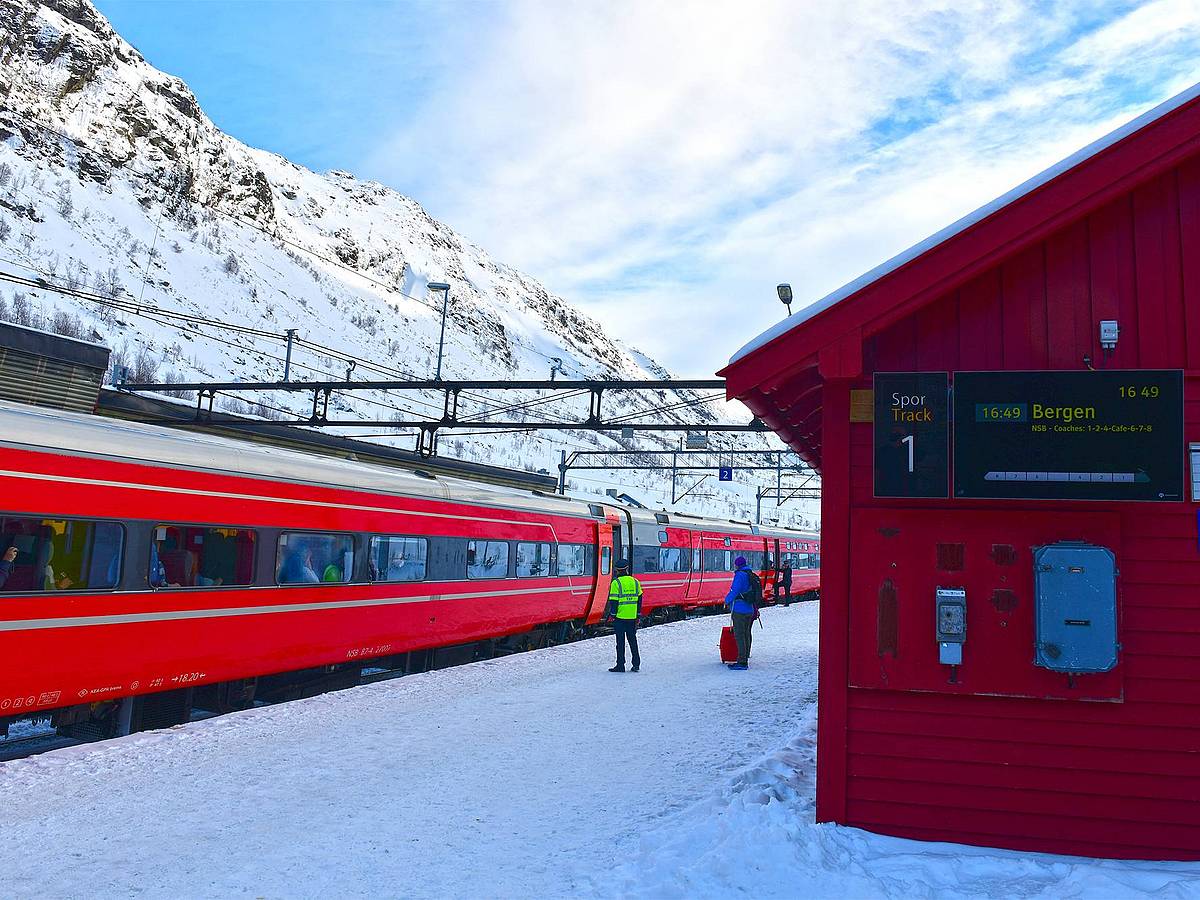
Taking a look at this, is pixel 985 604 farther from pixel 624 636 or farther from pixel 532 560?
pixel 532 560

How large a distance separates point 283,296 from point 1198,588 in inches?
2645

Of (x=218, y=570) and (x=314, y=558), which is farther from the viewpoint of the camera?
(x=314, y=558)

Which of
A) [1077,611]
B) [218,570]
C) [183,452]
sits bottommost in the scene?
[218,570]

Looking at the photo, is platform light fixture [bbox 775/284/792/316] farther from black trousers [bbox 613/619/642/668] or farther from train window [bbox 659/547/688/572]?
train window [bbox 659/547/688/572]

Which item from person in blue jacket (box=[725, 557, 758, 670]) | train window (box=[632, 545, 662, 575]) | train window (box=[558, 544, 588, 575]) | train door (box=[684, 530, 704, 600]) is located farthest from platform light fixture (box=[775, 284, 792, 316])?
train door (box=[684, 530, 704, 600])

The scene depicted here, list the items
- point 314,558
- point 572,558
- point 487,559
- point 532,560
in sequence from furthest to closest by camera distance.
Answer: point 572,558, point 532,560, point 487,559, point 314,558

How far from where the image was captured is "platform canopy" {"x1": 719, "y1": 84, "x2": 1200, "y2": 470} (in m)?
6.00

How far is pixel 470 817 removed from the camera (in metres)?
6.48

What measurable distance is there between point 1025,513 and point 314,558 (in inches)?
315

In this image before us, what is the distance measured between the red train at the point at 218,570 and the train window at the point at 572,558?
5.90 feet

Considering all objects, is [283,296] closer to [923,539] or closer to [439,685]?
[439,685]

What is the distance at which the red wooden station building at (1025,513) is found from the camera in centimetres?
581

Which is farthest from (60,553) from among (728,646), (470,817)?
(728,646)

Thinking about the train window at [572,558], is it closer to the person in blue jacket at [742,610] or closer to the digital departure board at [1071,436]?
the person in blue jacket at [742,610]
